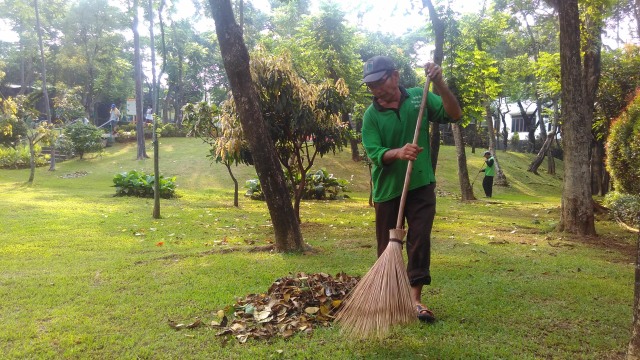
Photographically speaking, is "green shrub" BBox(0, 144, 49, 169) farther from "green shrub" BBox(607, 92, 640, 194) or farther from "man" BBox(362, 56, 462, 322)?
"man" BBox(362, 56, 462, 322)

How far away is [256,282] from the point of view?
5203 millimetres

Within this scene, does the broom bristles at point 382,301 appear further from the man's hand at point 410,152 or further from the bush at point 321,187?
the bush at point 321,187

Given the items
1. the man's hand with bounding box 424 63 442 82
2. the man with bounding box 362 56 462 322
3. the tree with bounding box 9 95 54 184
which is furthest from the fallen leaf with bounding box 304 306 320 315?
the tree with bounding box 9 95 54 184

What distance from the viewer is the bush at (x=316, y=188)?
1596cm

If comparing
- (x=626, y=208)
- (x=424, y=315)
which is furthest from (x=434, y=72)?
(x=626, y=208)

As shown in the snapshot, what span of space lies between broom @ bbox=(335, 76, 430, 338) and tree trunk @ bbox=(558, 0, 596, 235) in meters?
5.71

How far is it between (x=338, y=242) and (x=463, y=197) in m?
9.78

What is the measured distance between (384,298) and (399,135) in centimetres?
123

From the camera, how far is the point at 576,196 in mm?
8242

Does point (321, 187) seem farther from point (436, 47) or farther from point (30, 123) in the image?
point (30, 123)

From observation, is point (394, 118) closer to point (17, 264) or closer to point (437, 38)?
point (17, 264)

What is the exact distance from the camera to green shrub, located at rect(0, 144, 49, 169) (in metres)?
22.4

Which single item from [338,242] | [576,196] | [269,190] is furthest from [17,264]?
[576,196]

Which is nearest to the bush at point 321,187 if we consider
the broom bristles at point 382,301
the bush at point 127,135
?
the broom bristles at point 382,301
